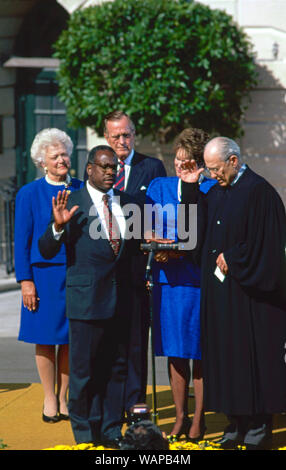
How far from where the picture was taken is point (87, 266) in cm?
496

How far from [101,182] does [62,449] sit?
147 cm

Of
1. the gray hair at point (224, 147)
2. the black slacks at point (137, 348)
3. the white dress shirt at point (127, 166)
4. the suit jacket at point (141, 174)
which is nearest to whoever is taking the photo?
the gray hair at point (224, 147)

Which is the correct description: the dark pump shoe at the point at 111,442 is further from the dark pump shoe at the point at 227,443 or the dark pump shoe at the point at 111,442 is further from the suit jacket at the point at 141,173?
the suit jacket at the point at 141,173

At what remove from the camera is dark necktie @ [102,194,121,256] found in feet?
16.3

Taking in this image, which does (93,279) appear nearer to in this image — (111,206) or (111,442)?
(111,206)

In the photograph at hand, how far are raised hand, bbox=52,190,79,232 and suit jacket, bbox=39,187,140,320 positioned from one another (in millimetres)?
137

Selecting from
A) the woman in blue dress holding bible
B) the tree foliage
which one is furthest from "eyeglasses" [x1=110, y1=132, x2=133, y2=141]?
the tree foliage

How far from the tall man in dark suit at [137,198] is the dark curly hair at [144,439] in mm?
1338

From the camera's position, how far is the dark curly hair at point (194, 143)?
204 inches

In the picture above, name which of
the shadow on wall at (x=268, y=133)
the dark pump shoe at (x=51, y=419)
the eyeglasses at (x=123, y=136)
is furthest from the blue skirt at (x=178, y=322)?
the shadow on wall at (x=268, y=133)

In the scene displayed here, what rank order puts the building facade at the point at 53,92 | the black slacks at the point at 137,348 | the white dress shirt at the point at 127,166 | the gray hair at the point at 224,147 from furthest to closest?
1. the building facade at the point at 53,92
2. the white dress shirt at the point at 127,166
3. the black slacks at the point at 137,348
4. the gray hair at the point at 224,147

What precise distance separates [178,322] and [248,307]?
509 mm

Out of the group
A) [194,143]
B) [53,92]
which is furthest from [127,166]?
[53,92]
